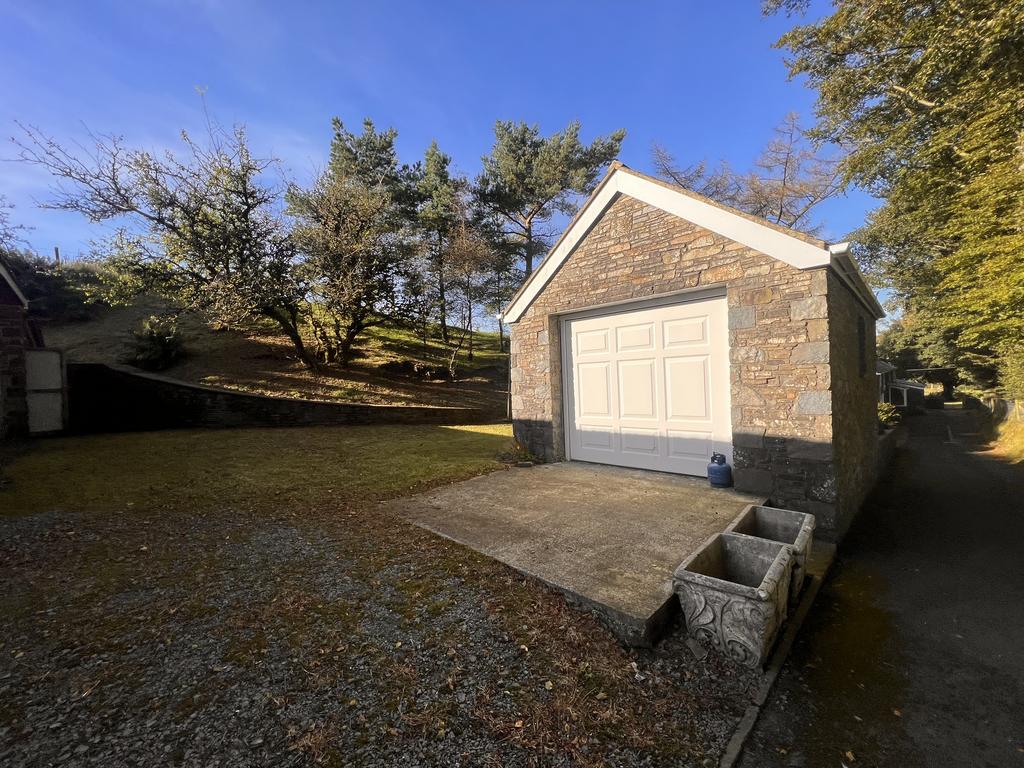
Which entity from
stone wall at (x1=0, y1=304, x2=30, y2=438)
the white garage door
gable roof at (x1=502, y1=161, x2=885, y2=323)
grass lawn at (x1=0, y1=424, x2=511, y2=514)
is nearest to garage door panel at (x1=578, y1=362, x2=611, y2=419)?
the white garage door

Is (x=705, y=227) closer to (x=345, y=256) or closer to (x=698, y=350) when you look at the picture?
(x=698, y=350)

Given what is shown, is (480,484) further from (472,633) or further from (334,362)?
(334,362)

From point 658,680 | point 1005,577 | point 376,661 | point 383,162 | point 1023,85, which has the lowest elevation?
point 1005,577

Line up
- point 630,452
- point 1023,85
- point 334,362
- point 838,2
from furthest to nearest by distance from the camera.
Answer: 1. point 334,362
2. point 838,2
3. point 630,452
4. point 1023,85

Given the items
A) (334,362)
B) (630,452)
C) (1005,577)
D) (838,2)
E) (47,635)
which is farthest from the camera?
(334,362)

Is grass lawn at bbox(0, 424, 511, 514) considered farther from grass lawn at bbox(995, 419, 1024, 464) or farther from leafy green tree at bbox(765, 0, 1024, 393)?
grass lawn at bbox(995, 419, 1024, 464)

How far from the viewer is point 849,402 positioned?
5398 mm

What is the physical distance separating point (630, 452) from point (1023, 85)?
7075 millimetres

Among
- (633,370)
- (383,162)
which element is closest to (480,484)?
(633,370)

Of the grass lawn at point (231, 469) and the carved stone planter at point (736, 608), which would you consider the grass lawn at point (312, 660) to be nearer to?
the carved stone planter at point (736, 608)

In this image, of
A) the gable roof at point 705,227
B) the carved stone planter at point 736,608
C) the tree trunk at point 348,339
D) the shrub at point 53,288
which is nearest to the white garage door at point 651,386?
the gable roof at point 705,227

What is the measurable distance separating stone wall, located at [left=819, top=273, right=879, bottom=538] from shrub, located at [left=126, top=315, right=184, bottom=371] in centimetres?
1769

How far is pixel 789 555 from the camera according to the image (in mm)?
2873

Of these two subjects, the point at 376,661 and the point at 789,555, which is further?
the point at 789,555
